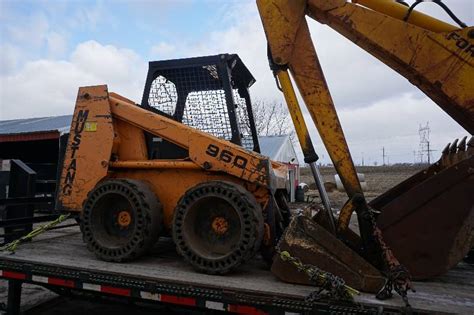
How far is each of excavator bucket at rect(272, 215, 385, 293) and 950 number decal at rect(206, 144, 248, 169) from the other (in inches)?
30.9

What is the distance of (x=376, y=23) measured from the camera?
3578mm

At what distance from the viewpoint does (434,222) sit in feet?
11.1

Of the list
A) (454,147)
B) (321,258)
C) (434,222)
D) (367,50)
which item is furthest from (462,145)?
(321,258)

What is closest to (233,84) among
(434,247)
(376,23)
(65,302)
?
(376,23)

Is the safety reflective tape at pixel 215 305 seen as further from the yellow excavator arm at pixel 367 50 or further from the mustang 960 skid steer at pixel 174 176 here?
the yellow excavator arm at pixel 367 50

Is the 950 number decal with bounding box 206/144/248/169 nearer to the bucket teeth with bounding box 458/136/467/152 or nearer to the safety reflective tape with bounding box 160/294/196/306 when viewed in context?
the safety reflective tape with bounding box 160/294/196/306

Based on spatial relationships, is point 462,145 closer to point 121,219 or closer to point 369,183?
point 121,219

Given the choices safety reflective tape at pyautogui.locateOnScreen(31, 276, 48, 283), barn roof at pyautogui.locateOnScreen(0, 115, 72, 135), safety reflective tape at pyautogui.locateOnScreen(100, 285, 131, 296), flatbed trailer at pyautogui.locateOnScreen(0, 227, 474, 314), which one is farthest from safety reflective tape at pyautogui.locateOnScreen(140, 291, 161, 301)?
barn roof at pyautogui.locateOnScreen(0, 115, 72, 135)

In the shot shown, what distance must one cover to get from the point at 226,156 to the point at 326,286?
1.55 m

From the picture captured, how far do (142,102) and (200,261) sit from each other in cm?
211

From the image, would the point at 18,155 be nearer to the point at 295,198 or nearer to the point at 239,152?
the point at 295,198

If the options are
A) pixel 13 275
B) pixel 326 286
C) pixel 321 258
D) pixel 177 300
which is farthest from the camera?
pixel 13 275

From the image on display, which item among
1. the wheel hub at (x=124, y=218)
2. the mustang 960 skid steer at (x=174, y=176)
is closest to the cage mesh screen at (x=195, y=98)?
the mustang 960 skid steer at (x=174, y=176)

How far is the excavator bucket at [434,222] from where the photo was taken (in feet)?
11.0
